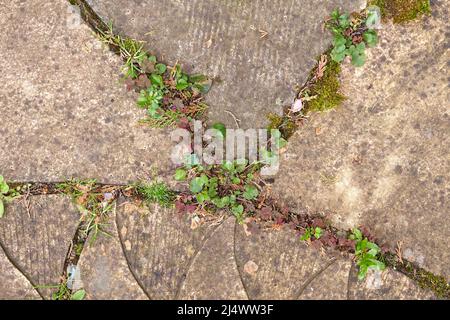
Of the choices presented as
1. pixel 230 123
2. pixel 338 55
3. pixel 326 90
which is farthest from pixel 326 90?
pixel 230 123

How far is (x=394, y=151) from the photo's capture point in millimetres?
3125

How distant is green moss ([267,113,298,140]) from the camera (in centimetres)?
314

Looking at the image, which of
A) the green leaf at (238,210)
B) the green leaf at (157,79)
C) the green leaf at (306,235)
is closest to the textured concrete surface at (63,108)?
the green leaf at (157,79)

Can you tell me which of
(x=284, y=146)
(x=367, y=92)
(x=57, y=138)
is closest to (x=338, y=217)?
(x=284, y=146)

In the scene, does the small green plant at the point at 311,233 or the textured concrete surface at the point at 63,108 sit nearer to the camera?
the small green plant at the point at 311,233

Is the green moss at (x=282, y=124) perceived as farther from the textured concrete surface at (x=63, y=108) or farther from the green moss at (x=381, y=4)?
the green moss at (x=381, y=4)

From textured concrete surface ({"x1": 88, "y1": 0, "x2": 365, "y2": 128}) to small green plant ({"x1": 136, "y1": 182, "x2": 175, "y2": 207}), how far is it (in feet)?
1.83

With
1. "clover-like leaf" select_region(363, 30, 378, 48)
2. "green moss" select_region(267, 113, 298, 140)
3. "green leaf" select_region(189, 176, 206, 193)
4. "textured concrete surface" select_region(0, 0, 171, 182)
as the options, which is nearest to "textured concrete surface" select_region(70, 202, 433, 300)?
"green leaf" select_region(189, 176, 206, 193)

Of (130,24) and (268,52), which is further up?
(130,24)

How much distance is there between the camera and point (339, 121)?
124 inches

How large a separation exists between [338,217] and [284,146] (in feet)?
1.85

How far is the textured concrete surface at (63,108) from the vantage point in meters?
3.17

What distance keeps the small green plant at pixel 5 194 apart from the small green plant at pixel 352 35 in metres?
2.22
